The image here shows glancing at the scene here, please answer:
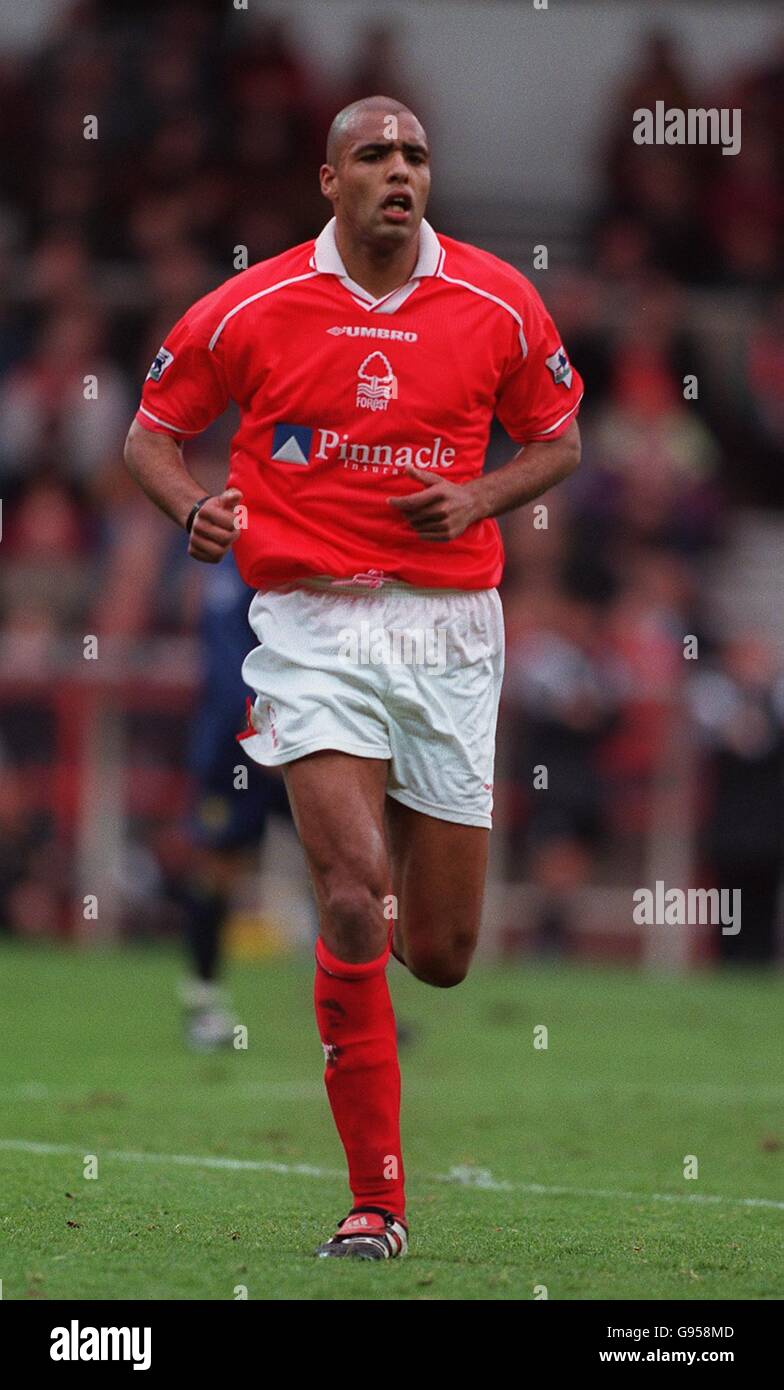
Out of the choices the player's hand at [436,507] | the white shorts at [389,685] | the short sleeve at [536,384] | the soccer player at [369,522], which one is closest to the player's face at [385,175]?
the soccer player at [369,522]

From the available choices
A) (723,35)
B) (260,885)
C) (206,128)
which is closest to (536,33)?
(723,35)

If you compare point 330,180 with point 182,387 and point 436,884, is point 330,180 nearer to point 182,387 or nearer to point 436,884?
point 182,387

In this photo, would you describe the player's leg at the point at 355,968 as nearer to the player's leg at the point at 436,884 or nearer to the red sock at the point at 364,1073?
the red sock at the point at 364,1073

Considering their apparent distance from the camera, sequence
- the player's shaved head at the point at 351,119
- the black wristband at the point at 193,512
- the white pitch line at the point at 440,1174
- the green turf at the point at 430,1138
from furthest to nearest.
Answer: the white pitch line at the point at 440,1174 < the player's shaved head at the point at 351,119 < the black wristband at the point at 193,512 < the green turf at the point at 430,1138

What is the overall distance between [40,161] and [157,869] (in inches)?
249

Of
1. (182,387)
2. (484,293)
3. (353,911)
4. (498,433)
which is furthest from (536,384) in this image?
(498,433)

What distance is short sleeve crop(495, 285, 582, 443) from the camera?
5.79m

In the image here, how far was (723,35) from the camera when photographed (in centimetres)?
1875

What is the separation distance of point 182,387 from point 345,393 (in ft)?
1.44

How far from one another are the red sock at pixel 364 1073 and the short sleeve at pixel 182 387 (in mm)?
1339

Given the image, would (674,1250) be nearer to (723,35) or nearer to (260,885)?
(260,885)

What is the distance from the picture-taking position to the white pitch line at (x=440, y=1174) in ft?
20.8

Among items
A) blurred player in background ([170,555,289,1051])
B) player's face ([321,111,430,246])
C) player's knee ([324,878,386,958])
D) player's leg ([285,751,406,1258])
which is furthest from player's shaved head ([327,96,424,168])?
blurred player in background ([170,555,289,1051])
